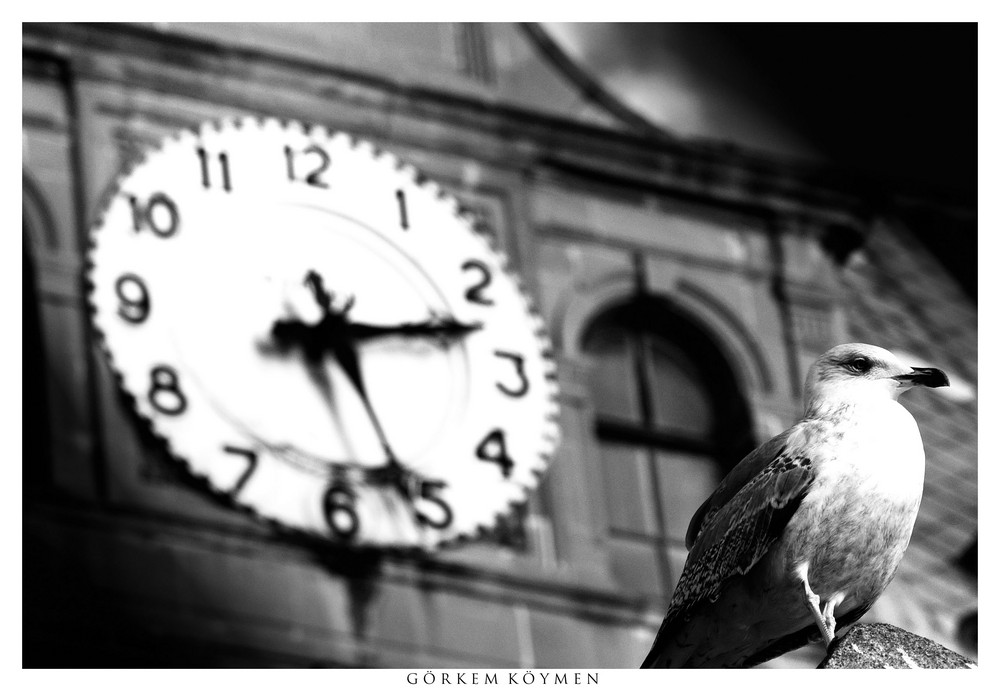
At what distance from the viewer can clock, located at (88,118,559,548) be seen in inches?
532

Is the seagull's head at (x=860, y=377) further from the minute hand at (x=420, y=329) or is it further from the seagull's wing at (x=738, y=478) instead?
the minute hand at (x=420, y=329)

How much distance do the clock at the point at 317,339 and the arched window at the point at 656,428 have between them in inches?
25.8

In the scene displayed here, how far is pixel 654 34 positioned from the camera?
1555 centimetres

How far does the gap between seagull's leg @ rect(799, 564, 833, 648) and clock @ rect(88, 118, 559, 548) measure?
576 centimetres

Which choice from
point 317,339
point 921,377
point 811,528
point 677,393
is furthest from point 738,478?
point 677,393

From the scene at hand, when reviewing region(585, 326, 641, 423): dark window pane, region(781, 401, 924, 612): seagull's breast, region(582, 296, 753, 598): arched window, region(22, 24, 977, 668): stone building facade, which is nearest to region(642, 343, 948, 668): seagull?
region(781, 401, 924, 612): seagull's breast

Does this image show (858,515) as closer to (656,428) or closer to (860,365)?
(860,365)

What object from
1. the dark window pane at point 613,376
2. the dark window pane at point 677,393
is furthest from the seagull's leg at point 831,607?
the dark window pane at point 677,393

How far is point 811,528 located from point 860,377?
0.47m

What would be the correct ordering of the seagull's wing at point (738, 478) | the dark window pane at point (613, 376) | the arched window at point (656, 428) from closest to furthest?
the seagull's wing at point (738, 478) < the arched window at point (656, 428) < the dark window pane at point (613, 376)

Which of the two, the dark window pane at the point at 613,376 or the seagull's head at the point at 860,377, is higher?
the dark window pane at the point at 613,376

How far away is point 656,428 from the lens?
15219 mm

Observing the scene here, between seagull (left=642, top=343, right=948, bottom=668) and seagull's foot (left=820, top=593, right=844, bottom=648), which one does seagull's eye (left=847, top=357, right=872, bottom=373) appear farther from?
seagull's foot (left=820, top=593, right=844, bottom=648)

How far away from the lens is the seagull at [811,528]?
7988 mm
